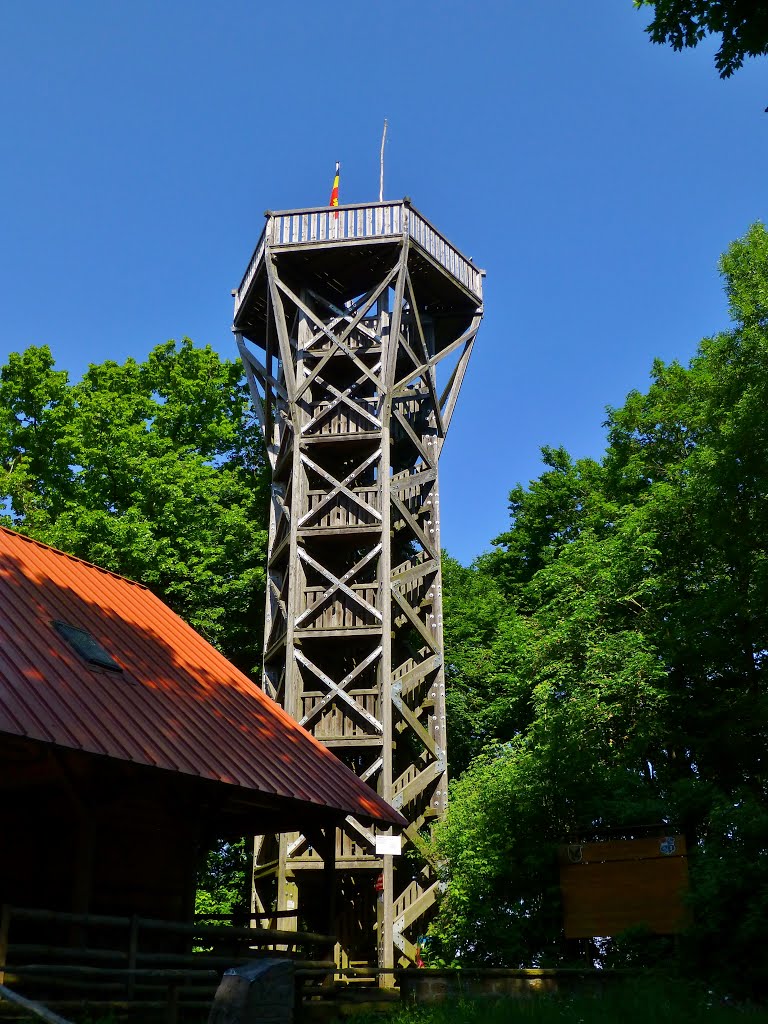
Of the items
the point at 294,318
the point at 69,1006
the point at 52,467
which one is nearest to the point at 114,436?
the point at 52,467

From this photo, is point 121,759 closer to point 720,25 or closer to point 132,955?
point 132,955

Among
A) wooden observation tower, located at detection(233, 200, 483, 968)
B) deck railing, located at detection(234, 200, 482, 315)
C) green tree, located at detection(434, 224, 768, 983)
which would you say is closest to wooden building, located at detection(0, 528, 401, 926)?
green tree, located at detection(434, 224, 768, 983)

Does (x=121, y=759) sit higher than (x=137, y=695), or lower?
lower

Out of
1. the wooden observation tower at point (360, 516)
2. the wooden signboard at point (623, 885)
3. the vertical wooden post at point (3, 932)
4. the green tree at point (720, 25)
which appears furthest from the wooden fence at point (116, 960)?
the green tree at point (720, 25)

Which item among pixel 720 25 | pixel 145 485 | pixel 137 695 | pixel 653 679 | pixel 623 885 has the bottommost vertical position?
pixel 623 885

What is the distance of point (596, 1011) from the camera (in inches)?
408

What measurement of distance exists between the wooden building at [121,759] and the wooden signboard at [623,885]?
2.76 meters

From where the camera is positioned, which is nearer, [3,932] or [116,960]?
[3,932]

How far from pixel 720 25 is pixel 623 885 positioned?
10.7 metres

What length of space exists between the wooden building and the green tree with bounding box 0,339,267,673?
35.4ft

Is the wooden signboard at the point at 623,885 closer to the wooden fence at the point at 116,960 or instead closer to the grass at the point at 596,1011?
the grass at the point at 596,1011

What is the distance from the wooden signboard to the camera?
1403 cm

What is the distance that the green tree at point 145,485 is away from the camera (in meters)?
26.9

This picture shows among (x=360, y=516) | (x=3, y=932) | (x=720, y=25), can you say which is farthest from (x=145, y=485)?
(x=720, y=25)
